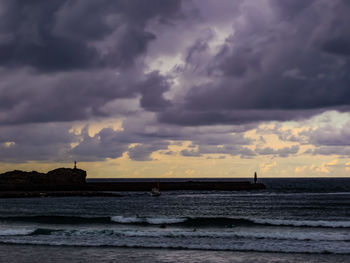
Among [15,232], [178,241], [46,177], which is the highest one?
[46,177]

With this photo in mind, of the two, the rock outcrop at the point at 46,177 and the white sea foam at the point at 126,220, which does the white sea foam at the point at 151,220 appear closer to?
the white sea foam at the point at 126,220

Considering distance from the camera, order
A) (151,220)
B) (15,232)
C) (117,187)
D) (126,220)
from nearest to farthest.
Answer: (15,232) < (151,220) < (126,220) < (117,187)

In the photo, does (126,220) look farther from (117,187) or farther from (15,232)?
(117,187)

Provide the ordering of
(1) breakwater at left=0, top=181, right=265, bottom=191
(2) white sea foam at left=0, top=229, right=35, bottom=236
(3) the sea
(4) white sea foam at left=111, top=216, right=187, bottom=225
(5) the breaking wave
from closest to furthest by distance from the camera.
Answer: (3) the sea, (2) white sea foam at left=0, top=229, right=35, bottom=236, (5) the breaking wave, (4) white sea foam at left=111, top=216, right=187, bottom=225, (1) breakwater at left=0, top=181, right=265, bottom=191

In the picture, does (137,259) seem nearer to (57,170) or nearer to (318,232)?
(318,232)

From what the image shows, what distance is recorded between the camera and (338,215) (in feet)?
179

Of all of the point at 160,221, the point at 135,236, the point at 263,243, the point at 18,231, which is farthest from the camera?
the point at 160,221

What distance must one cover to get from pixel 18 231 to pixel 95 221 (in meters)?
10.7

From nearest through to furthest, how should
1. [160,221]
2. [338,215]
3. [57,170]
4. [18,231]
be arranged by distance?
1. [18,231]
2. [160,221]
3. [338,215]
4. [57,170]

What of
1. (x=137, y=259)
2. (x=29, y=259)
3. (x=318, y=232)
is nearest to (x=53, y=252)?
(x=29, y=259)

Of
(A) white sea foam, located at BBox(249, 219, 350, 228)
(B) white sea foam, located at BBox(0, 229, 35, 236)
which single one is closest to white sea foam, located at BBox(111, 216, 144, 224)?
(B) white sea foam, located at BBox(0, 229, 35, 236)

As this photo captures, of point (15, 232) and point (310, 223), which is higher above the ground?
point (310, 223)

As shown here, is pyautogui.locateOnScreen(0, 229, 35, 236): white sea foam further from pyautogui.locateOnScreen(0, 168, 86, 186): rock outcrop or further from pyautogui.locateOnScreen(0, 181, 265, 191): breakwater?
pyautogui.locateOnScreen(0, 168, 86, 186): rock outcrop

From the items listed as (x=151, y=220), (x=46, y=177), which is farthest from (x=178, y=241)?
(x=46, y=177)
